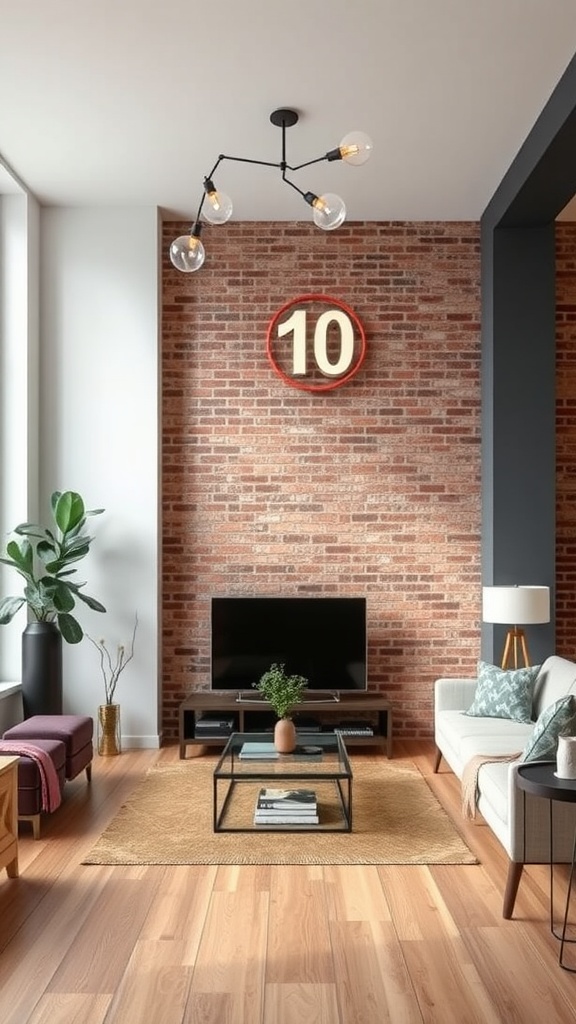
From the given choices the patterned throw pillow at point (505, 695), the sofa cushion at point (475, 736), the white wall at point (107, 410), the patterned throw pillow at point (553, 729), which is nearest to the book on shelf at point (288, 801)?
the sofa cushion at point (475, 736)

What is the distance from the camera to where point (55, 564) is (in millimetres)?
5547

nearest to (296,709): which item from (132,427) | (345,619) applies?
(345,619)

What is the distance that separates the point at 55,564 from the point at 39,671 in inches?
24.9

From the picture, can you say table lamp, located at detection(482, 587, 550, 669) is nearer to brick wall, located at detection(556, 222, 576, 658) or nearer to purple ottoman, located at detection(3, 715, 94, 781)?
brick wall, located at detection(556, 222, 576, 658)

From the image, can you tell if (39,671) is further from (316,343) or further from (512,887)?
(512,887)

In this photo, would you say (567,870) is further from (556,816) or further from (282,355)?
(282,355)

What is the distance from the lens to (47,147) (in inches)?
205

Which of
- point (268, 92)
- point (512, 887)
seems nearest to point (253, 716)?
point (512, 887)

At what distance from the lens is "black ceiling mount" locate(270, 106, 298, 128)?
4.62m

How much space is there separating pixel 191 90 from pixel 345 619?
323cm

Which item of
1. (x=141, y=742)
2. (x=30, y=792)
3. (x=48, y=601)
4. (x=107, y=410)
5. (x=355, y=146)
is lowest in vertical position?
(x=141, y=742)

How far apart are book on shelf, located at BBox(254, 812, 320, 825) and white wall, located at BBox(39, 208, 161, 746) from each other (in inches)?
75.6

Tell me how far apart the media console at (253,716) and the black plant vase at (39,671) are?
800 mm

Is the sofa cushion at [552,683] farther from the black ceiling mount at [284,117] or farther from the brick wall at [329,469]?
the black ceiling mount at [284,117]
